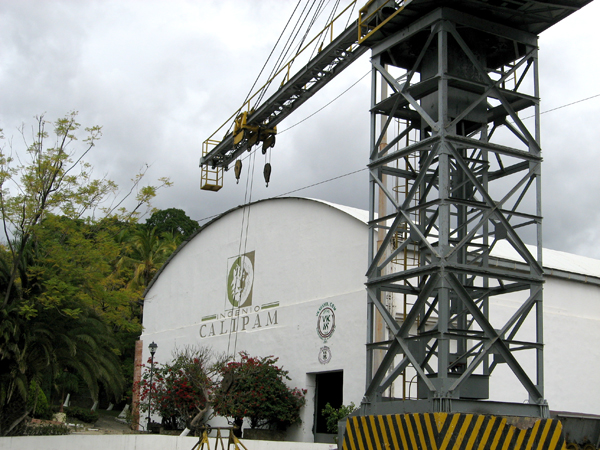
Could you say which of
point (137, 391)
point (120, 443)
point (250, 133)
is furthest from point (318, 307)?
point (137, 391)

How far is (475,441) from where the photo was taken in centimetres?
1162

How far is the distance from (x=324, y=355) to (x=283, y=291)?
3592 mm

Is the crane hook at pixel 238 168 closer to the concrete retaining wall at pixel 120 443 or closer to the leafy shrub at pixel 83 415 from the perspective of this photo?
the concrete retaining wall at pixel 120 443

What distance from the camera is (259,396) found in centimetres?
2380

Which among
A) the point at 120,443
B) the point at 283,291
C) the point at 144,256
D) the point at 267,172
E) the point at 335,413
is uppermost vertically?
the point at 267,172

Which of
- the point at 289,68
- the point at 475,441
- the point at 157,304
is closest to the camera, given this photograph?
the point at 475,441

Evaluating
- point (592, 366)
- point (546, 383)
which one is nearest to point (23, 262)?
point (546, 383)

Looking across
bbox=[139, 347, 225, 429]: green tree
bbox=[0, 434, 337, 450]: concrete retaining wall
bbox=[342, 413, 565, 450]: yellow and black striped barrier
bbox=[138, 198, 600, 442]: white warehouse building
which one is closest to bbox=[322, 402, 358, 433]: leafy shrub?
bbox=[138, 198, 600, 442]: white warehouse building

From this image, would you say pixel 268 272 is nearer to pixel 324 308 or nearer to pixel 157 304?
pixel 324 308

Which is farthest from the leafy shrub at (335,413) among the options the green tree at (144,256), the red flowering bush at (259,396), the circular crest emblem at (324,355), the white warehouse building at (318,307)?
the green tree at (144,256)

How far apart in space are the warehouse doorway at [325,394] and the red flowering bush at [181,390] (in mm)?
3597

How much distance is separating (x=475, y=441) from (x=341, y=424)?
12.1 ft

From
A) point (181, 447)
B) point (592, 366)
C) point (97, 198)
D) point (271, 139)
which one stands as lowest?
point (181, 447)

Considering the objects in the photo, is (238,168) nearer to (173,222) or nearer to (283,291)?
(283,291)
